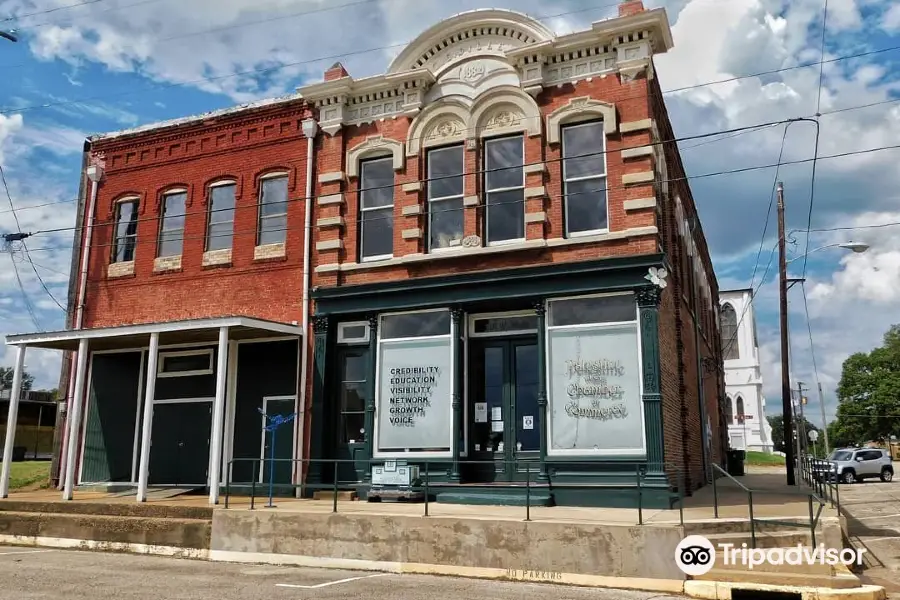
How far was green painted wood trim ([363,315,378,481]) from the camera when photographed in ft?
49.8

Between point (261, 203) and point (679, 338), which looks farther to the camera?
point (261, 203)

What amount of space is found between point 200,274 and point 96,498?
18.0 ft

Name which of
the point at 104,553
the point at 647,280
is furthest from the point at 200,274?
the point at 647,280

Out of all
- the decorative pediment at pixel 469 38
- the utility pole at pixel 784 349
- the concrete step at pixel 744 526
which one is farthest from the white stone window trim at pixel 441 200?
the utility pole at pixel 784 349

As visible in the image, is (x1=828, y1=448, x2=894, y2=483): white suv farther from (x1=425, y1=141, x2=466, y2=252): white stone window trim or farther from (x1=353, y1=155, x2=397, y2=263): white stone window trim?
(x1=353, y1=155, x2=397, y2=263): white stone window trim

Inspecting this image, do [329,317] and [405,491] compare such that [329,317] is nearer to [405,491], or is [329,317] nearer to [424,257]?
[424,257]

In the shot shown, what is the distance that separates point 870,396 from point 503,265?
69.7 metres

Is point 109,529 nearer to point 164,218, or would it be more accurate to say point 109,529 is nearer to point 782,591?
point 164,218

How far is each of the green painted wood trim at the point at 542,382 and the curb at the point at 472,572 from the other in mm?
3217

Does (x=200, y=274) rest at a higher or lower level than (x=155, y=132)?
lower

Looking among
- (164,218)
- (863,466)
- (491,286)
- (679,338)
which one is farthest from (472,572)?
(863,466)

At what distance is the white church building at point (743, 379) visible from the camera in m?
62.9

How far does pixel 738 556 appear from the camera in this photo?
9930mm

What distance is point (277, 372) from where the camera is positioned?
1669cm
